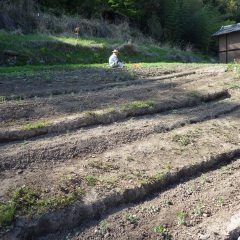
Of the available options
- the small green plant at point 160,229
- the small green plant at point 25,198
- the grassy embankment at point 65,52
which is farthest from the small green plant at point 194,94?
the grassy embankment at point 65,52

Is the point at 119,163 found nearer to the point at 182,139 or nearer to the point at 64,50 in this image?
the point at 182,139

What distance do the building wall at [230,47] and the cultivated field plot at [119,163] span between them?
16.8m

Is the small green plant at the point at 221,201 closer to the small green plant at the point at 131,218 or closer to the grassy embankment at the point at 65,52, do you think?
the small green plant at the point at 131,218

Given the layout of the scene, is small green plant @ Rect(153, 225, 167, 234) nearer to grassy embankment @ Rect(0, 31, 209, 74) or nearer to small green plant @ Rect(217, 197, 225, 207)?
small green plant @ Rect(217, 197, 225, 207)

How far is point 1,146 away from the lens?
23.5 ft

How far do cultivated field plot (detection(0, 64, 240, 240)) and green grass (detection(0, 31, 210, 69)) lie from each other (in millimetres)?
7967

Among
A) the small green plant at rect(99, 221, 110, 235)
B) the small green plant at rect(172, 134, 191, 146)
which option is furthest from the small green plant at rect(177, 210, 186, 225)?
the small green plant at rect(172, 134, 191, 146)

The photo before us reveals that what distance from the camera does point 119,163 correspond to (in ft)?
22.9

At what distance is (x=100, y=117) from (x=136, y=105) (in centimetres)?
108

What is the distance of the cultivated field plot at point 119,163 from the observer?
5.65m

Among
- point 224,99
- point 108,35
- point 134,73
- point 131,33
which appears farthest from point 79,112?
point 131,33

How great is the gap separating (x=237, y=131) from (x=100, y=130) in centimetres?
274

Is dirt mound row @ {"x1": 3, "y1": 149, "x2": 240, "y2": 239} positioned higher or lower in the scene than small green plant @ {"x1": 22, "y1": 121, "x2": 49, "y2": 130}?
lower

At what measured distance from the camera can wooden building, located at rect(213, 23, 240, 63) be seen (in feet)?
88.8
